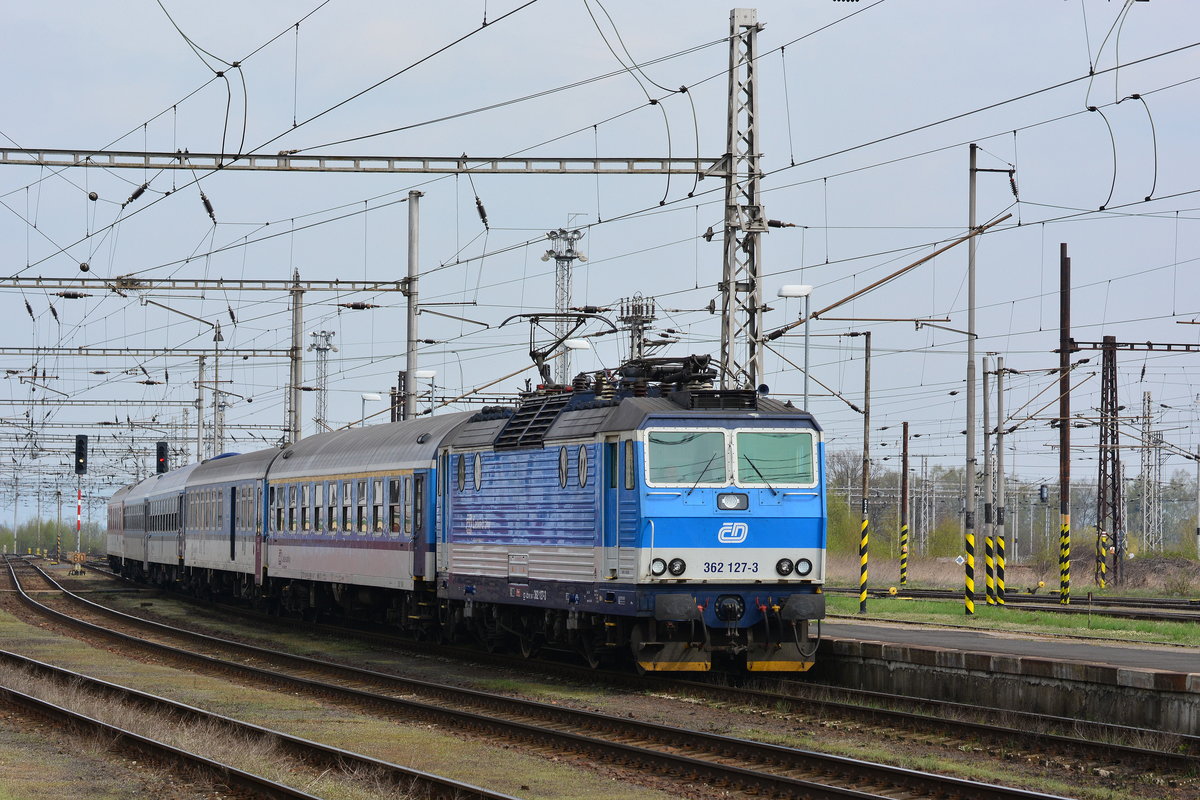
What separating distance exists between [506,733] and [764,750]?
3249 millimetres

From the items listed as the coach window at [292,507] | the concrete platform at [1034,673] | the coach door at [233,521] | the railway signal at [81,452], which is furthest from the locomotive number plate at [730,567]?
the railway signal at [81,452]

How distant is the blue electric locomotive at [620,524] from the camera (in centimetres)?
1892

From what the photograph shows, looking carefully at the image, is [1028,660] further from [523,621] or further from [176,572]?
[176,572]

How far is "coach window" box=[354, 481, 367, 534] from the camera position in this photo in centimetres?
2894

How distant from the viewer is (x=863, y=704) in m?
18.0

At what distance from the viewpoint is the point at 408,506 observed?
86.5 ft

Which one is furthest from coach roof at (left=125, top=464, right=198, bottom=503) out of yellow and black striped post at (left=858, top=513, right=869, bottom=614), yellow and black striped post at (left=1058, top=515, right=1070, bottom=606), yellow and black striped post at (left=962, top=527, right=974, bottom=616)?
yellow and black striped post at (left=962, top=527, right=974, bottom=616)

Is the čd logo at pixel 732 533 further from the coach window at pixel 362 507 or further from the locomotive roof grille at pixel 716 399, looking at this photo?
the coach window at pixel 362 507

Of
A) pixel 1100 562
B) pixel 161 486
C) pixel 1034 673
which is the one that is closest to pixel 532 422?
pixel 1034 673

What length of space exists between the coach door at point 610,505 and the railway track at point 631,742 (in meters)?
2.13

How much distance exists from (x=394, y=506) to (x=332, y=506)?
4.30 m

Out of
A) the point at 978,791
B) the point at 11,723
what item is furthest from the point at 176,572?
the point at 978,791

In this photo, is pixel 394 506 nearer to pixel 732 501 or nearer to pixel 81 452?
pixel 732 501

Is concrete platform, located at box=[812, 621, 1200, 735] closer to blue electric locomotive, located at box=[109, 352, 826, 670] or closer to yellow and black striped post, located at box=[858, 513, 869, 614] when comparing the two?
blue electric locomotive, located at box=[109, 352, 826, 670]
